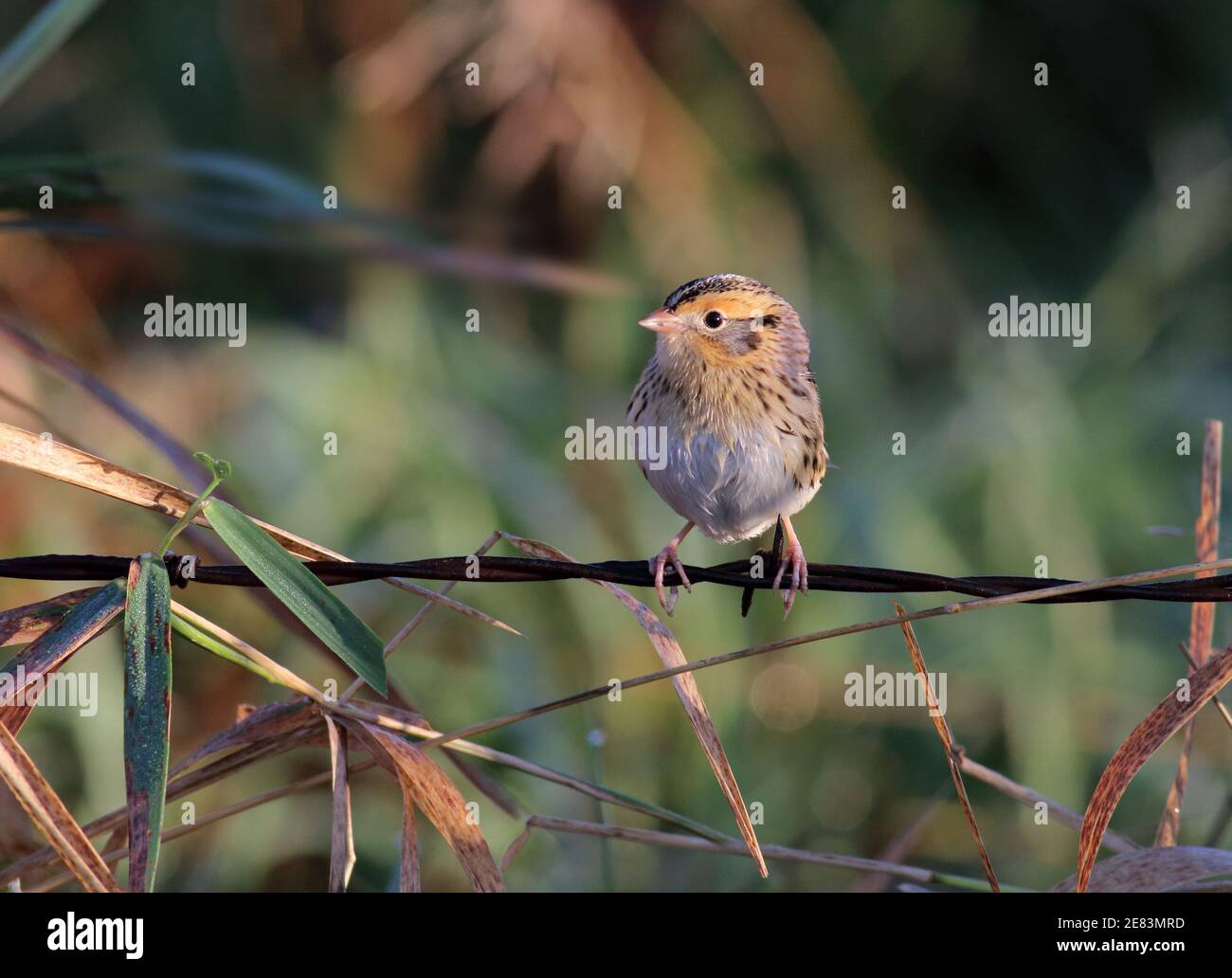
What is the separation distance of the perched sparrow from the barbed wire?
89cm

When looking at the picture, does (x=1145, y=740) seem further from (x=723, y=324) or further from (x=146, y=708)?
(x=146, y=708)

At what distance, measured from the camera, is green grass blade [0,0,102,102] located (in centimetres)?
294

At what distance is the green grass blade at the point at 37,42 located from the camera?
294 cm

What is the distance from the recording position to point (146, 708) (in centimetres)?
203

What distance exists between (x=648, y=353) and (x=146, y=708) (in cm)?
506

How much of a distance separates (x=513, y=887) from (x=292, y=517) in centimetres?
188

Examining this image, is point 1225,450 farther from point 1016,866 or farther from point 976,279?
point 1016,866

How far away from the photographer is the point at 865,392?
22.2 ft

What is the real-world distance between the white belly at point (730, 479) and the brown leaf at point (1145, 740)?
1121 millimetres

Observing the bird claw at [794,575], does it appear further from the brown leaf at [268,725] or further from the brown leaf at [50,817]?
→ the brown leaf at [50,817]

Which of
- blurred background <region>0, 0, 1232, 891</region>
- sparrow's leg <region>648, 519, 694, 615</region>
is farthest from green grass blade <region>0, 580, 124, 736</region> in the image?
blurred background <region>0, 0, 1232, 891</region>

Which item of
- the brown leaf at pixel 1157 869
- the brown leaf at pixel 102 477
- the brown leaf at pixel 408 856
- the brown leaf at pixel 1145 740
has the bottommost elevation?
the brown leaf at pixel 1157 869

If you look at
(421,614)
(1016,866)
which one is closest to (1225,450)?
(1016,866)
